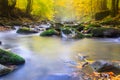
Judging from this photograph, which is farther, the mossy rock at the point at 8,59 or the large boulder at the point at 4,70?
the mossy rock at the point at 8,59

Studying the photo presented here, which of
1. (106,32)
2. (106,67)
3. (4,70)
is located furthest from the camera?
(106,32)

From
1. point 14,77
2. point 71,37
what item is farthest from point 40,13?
point 14,77

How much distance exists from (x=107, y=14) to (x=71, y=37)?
15678mm

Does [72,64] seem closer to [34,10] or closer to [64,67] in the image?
[64,67]

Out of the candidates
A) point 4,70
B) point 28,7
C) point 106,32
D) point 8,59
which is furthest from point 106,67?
point 28,7

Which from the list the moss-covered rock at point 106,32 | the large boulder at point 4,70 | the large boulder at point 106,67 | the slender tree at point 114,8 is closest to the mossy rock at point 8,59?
the large boulder at point 4,70

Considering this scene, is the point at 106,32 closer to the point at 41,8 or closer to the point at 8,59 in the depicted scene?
the point at 8,59

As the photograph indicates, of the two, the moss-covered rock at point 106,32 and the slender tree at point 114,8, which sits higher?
the slender tree at point 114,8

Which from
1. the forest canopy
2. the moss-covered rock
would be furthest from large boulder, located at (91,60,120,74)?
the forest canopy

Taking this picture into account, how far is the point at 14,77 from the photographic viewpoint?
678cm

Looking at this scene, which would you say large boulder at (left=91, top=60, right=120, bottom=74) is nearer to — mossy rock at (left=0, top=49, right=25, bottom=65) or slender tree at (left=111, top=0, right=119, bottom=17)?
mossy rock at (left=0, top=49, right=25, bottom=65)

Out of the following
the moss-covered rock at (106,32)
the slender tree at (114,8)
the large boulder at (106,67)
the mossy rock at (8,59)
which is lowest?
the moss-covered rock at (106,32)

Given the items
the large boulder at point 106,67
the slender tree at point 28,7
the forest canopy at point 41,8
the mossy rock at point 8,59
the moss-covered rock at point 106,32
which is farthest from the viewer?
the slender tree at point 28,7

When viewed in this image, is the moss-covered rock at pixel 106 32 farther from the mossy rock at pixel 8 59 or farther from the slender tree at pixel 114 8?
the mossy rock at pixel 8 59
